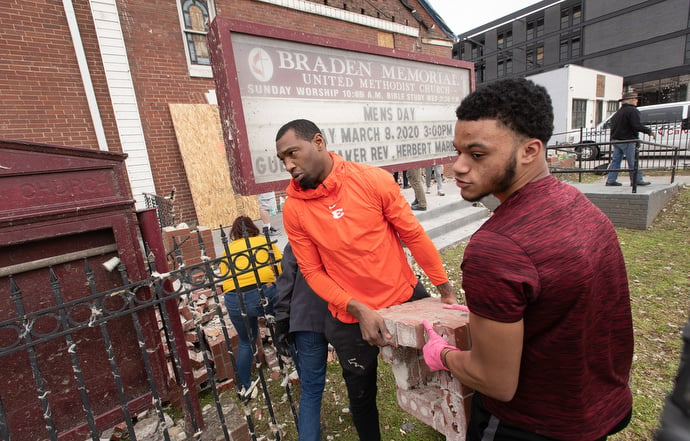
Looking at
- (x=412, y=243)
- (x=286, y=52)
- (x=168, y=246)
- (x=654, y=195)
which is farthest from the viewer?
(x=654, y=195)

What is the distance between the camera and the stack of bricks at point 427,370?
54.9 inches

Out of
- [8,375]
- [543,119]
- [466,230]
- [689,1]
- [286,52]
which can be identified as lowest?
[466,230]

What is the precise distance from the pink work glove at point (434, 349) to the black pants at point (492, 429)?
215mm

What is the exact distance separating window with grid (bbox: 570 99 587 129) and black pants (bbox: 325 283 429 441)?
28.8m

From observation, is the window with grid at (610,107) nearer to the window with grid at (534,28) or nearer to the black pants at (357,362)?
the window with grid at (534,28)

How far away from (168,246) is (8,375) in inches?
105

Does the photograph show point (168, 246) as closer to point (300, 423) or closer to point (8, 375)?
point (8, 375)

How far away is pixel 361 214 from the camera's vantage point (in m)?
1.81

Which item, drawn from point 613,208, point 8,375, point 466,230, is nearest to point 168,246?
point 8,375

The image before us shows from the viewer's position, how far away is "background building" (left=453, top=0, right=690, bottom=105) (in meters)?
27.4

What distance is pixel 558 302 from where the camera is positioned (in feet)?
3.11

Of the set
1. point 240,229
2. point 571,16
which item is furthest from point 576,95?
point 240,229

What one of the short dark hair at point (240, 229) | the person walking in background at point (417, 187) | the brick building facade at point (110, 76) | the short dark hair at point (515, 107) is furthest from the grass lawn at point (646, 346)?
the brick building facade at point (110, 76)

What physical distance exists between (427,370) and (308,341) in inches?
29.4
